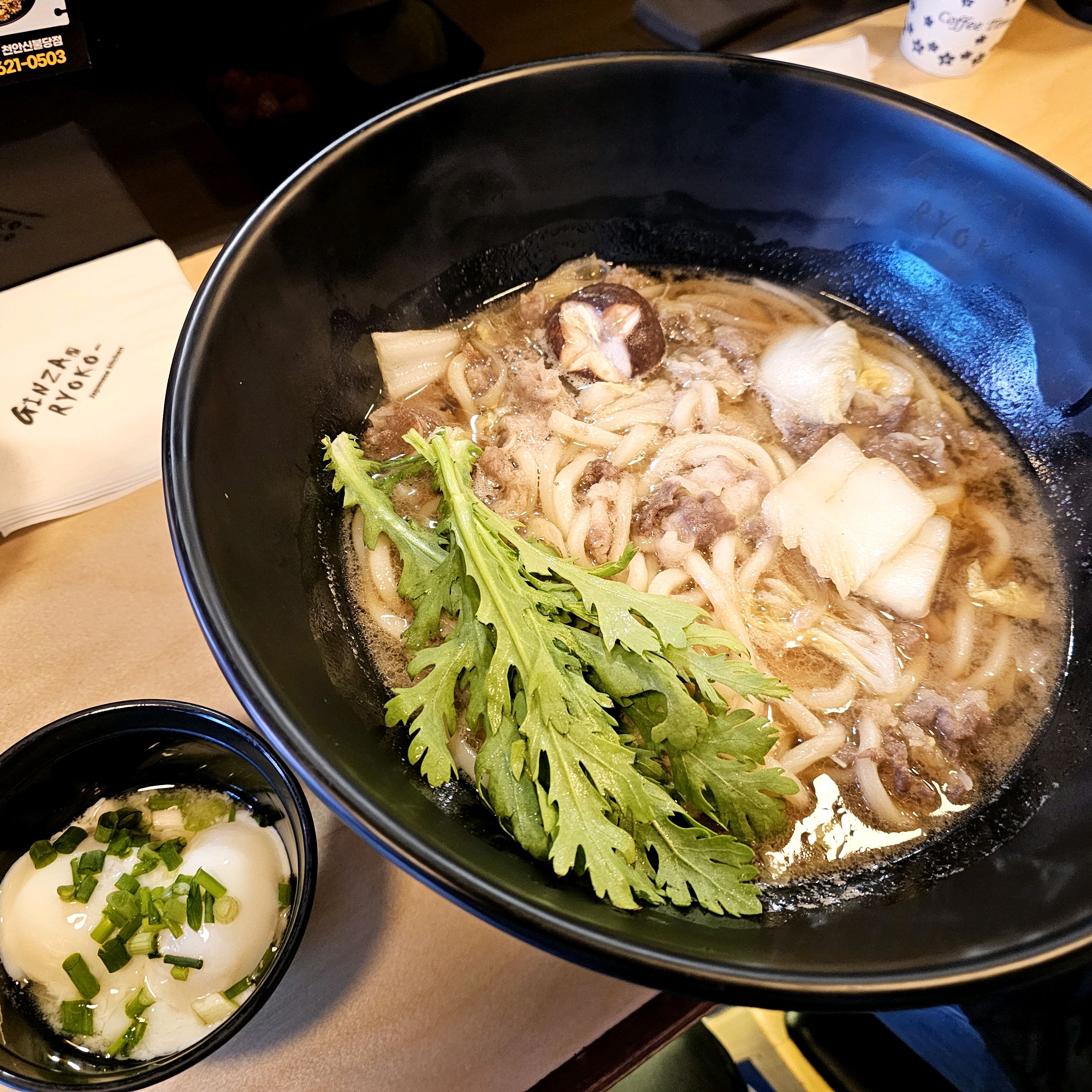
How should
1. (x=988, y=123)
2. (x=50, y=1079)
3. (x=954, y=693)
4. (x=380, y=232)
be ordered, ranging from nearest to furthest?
(x=50, y=1079), (x=954, y=693), (x=380, y=232), (x=988, y=123)

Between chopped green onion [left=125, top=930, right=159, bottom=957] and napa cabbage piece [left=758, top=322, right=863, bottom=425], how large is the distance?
4.84ft

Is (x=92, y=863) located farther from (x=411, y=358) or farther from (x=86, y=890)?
(x=411, y=358)

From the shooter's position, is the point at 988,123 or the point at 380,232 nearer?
the point at 380,232

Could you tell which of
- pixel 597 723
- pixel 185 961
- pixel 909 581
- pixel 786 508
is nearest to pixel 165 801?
pixel 185 961

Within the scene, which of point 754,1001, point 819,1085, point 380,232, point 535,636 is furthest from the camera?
point 819,1085

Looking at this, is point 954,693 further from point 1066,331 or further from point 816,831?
point 1066,331

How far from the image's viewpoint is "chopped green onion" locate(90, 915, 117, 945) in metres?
1.08

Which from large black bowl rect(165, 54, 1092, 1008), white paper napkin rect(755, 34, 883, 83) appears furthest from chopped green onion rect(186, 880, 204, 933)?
white paper napkin rect(755, 34, 883, 83)

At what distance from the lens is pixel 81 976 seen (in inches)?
41.7

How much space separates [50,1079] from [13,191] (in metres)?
1.78

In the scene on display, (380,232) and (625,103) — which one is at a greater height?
(625,103)

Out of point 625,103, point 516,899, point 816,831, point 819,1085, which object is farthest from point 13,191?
point 819,1085

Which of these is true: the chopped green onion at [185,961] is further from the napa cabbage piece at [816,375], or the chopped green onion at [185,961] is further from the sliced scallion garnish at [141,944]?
the napa cabbage piece at [816,375]

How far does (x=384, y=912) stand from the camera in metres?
1.27
